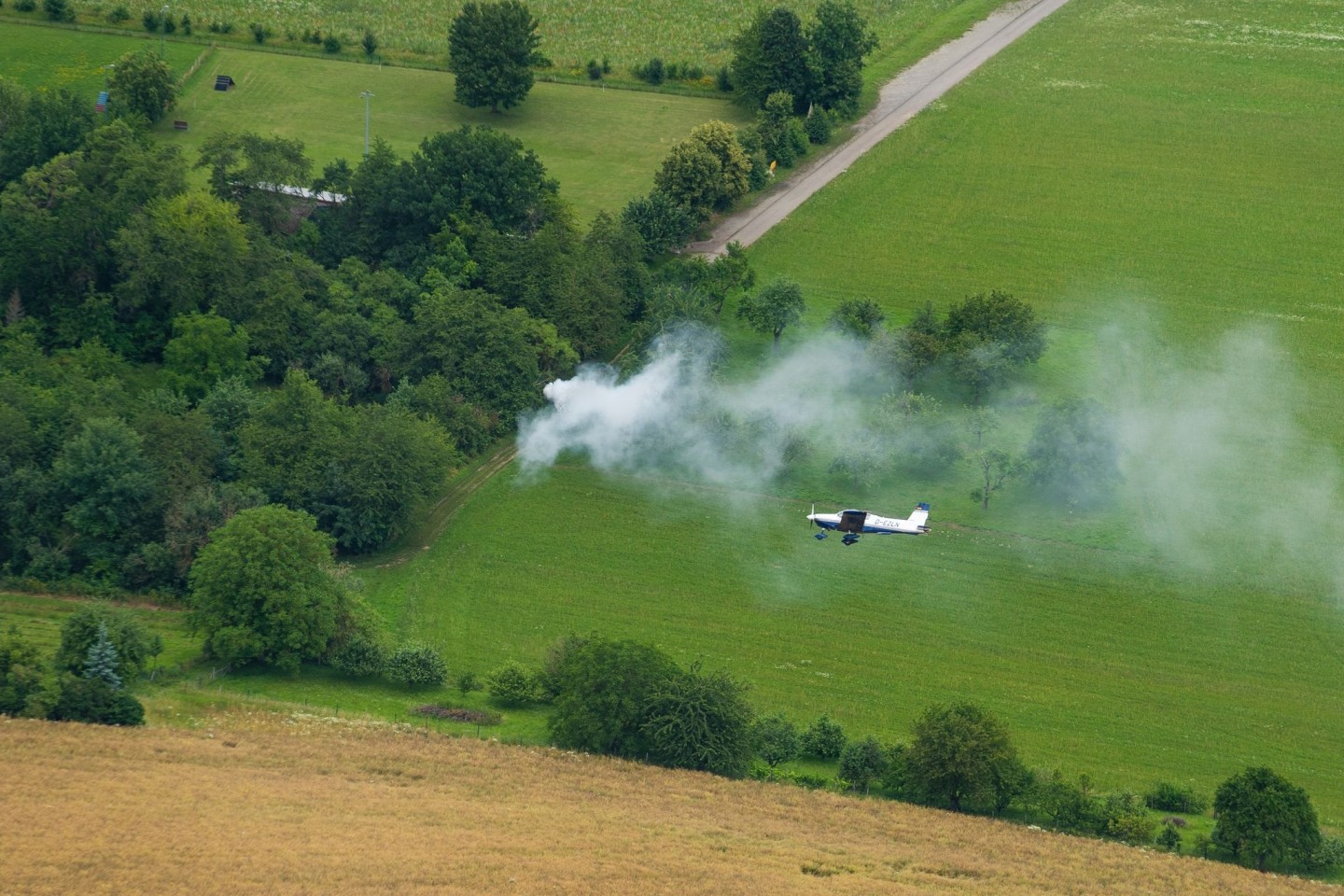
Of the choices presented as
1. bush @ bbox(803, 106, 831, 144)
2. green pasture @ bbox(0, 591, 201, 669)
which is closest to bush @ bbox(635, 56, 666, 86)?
bush @ bbox(803, 106, 831, 144)

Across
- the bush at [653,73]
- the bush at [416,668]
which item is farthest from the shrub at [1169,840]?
the bush at [653,73]

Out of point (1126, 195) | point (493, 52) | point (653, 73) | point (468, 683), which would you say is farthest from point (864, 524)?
point (653, 73)

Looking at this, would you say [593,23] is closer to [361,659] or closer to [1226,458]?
[1226,458]

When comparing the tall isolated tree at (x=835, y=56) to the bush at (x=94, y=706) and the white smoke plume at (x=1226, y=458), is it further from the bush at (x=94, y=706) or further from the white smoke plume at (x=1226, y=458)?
the bush at (x=94, y=706)

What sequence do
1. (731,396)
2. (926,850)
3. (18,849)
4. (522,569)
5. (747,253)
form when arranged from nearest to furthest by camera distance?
(18,849) < (926,850) < (522,569) < (731,396) < (747,253)

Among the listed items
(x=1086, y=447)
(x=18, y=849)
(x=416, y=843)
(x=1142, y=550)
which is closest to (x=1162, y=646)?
(x=1142, y=550)

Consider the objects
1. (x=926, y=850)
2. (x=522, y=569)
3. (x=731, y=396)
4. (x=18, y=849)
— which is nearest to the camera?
(x=18, y=849)

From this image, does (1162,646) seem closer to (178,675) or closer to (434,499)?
(434,499)
